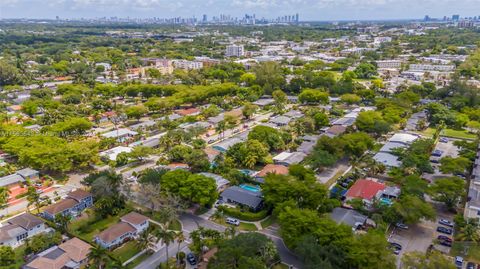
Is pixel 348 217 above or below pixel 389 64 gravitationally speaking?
below

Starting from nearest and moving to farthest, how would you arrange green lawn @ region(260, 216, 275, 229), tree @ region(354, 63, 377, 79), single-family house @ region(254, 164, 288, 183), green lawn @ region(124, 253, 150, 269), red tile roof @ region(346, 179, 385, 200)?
green lawn @ region(124, 253, 150, 269), green lawn @ region(260, 216, 275, 229), red tile roof @ region(346, 179, 385, 200), single-family house @ region(254, 164, 288, 183), tree @ region(354, 63, 377, 79)

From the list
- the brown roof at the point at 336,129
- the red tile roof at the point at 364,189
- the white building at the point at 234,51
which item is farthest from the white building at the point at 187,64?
the red tile roof at the point at 364,189

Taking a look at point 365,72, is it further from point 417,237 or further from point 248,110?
point 417,237

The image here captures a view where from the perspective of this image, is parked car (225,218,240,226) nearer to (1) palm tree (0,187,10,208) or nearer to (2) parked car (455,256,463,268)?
(2) parked car (455,256,463,268)

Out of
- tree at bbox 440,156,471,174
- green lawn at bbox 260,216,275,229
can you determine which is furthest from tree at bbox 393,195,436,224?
tree at bbox 440,156,471,174

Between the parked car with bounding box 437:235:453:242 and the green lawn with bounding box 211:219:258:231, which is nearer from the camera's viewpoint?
the parked car with bounding box 437:235:453:242

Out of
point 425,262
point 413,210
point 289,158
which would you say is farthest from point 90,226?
point 413,210

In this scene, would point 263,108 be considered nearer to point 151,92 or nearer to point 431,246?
point 151,92

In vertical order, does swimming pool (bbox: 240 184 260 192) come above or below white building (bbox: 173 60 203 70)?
below
